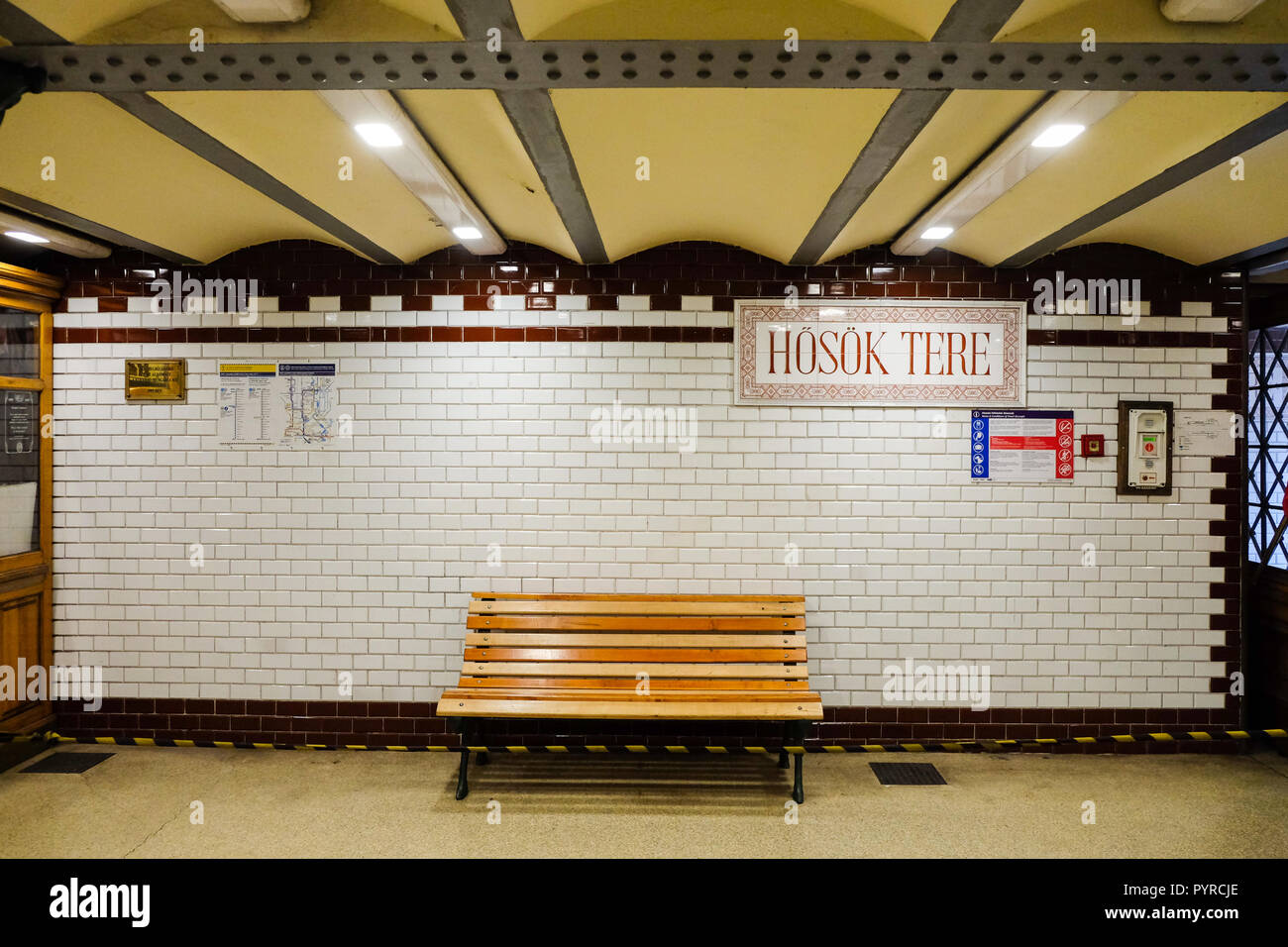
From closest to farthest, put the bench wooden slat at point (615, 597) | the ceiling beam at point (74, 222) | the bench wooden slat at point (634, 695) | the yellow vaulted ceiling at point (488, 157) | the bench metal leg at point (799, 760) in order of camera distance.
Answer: the yellow vaulted ceiling at point (488, 157) → the ceiling beam at point (74, 222) → the bench metal leg at point (799, 760) → the bench wooden slat at point (634, 695) → the bench wooden slat at point (615, 597)

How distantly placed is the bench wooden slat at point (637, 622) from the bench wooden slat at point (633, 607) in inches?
1.0

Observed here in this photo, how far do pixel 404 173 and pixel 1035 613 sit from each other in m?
4.41

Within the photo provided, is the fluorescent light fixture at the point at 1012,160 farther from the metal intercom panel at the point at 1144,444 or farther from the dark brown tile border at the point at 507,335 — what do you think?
the metal intercom panel at the point at 1144,444

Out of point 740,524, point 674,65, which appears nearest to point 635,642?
point 740,524

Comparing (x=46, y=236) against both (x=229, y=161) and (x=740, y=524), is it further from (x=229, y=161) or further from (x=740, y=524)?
(x=740, y=524)

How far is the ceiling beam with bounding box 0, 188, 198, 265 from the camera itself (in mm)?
3344

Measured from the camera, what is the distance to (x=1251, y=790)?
3910mm

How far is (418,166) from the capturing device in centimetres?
295

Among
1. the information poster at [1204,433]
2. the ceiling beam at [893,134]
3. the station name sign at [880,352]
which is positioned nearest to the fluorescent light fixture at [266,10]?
the ceiling beam at [893,134]

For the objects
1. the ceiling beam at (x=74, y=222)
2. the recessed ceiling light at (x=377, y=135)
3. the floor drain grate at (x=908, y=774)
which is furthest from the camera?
the floor drain grate at (x=908, y=774)

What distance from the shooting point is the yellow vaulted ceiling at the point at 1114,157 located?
2.41 m

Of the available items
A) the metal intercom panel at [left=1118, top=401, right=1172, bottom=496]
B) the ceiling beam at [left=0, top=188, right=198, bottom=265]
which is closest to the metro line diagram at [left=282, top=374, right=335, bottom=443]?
the ceiling beam at [left=0, top=188, right=198, bottom=265]
